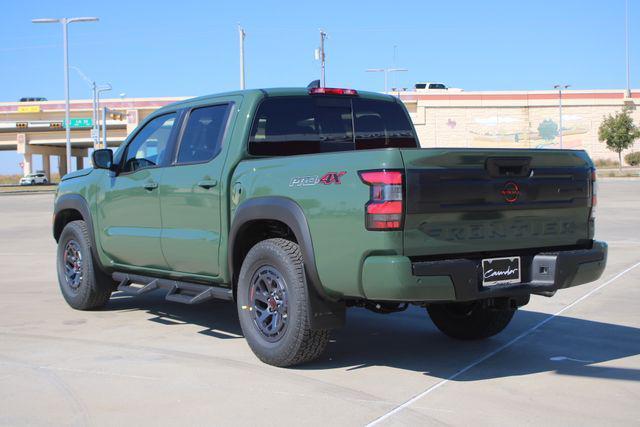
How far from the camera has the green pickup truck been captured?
15.5ft

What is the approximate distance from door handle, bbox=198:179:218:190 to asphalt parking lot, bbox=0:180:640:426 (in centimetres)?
126

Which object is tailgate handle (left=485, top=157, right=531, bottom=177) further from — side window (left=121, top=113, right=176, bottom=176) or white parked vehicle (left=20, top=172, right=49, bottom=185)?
white parked vehicle (left=20, top=172, right=49, bottom=185)

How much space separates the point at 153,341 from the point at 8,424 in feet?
7.08

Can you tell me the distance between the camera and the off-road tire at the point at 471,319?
6246 millimetres

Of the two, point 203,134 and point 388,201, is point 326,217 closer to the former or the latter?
point 388,201

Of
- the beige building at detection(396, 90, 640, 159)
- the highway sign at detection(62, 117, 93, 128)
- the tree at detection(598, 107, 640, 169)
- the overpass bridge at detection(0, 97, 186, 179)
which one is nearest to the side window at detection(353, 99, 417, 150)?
the tree at detection(598, 107, 640, 169)

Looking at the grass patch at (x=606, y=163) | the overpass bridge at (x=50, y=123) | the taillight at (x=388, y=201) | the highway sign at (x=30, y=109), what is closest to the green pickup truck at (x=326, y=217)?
the taillight at (x=388, y=201)

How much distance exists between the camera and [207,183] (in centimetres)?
600

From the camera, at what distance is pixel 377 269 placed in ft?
15.3

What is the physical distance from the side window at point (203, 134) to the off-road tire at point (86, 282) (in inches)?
69.3

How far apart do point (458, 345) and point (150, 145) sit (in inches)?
125

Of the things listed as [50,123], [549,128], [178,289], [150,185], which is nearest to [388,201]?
[178,289]

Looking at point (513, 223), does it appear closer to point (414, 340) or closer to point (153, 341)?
point (414, 340)

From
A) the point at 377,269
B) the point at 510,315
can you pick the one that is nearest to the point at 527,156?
the point at 377,269
